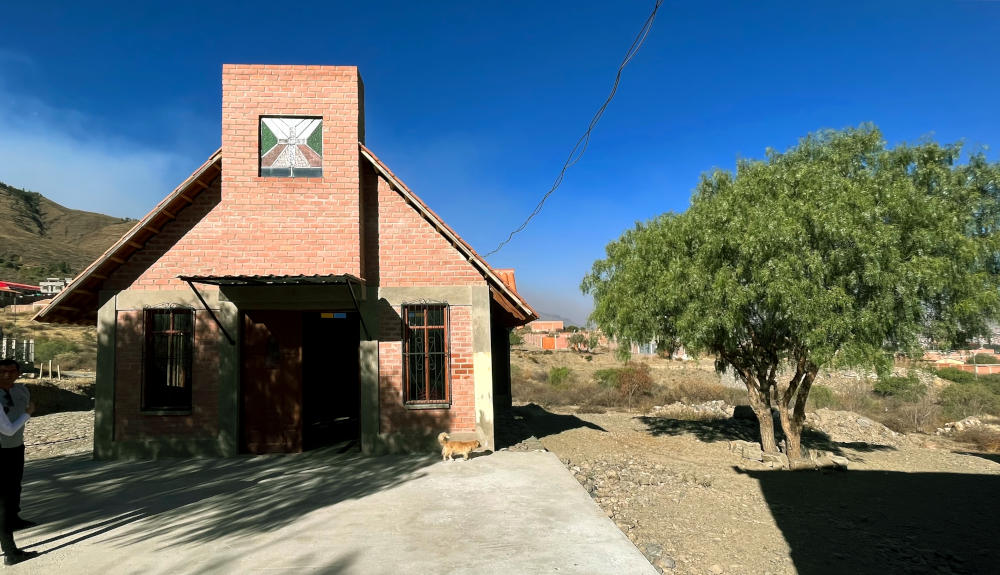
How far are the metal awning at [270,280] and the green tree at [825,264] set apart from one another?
18.5 ft

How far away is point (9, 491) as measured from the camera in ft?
17.4

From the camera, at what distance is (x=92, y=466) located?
944 centimetres

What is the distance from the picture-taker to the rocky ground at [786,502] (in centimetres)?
656

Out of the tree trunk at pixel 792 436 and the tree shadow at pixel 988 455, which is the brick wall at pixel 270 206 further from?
the tree shadow at pixel 988 455

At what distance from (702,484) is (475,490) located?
468 cm

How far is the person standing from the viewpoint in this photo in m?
5.23

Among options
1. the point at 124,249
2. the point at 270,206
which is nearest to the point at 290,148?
the point at 270,206

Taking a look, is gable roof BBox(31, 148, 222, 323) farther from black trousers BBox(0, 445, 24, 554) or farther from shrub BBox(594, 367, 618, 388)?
shrub BBox(594, 367, 618, 388)

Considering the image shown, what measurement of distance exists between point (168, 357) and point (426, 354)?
4.78 meters

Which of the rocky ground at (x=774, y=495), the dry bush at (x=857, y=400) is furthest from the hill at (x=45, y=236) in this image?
the dry bush at (x=857, y=400)

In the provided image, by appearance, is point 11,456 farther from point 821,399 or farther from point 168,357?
point 821,399

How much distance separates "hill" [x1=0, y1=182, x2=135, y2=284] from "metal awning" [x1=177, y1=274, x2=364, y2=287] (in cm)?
5820

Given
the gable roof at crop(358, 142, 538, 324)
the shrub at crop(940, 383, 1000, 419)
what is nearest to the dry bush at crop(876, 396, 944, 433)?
the shrub at crop(940, 383, 1000, 419)

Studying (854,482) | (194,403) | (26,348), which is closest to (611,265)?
(854,482)
